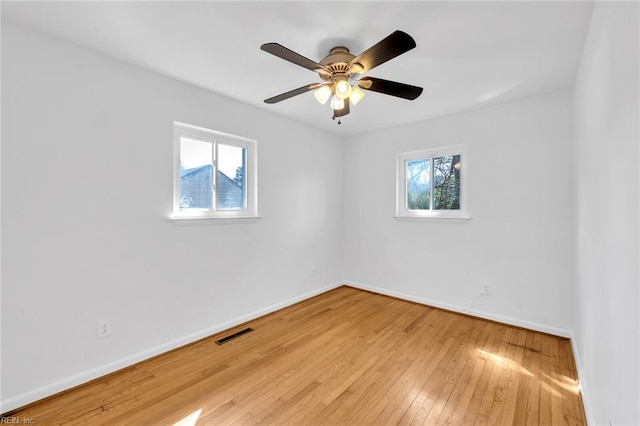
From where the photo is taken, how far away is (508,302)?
290 centimetres

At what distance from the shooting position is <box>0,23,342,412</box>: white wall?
1692 mm

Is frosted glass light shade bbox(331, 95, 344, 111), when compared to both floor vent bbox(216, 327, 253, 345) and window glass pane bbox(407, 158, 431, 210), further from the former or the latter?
floor vent bbox(216, 327, 253, 345)

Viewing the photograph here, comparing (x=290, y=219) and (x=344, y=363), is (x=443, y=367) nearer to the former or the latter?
(x=344, y=363)

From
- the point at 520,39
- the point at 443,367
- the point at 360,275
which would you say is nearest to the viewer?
the point at 520,39

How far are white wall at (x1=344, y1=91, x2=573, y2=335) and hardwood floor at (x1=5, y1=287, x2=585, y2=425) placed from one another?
417mm

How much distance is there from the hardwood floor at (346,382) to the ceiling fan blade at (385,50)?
6.93ft

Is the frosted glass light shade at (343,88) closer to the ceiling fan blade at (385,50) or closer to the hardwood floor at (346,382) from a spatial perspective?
the ceiling fan blade at (385,50)

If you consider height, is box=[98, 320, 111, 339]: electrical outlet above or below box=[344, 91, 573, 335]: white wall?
below

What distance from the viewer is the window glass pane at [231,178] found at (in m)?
2.85

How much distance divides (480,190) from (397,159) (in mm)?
1122

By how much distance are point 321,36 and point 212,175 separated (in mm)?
1696

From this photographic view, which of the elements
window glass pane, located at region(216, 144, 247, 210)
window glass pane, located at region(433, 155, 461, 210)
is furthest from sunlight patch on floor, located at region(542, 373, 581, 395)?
window glass pane, located at region(216, 144, 247, 210)

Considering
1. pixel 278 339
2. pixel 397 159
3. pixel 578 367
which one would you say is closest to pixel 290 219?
pixel 278 339

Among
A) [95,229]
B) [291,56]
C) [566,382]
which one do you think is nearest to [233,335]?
[95,229]
